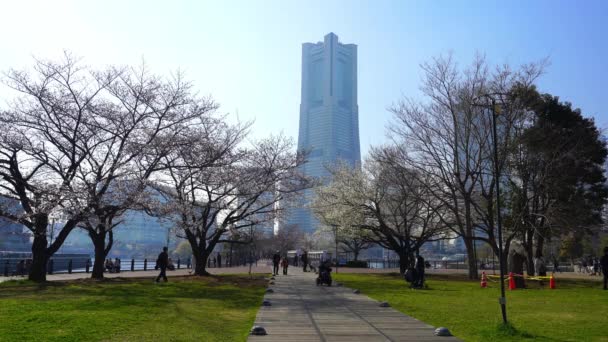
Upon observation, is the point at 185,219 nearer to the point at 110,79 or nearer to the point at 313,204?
the point at 110,79

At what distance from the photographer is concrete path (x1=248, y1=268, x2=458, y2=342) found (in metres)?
8.89

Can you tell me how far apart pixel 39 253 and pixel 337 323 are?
17.3m

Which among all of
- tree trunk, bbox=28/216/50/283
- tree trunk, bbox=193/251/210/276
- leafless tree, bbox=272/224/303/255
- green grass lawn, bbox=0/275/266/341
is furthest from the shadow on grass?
leafless tree, bbox=272/224/303/255

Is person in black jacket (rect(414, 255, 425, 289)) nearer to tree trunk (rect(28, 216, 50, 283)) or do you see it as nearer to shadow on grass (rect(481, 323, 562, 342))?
shadow on grass (rect(481, 323, 562, 342))

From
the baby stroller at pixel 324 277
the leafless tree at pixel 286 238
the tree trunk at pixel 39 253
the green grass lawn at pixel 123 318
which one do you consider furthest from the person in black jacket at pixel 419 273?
the leafless tree at pixel 286 238

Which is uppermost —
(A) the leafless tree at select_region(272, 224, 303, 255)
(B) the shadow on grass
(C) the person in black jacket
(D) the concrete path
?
(A) the leafless tree at select_region(272, 224, 303, 255)

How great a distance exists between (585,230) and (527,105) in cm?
814

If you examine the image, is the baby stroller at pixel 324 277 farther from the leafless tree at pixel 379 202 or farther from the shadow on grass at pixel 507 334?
the shadow on grass at pixel 507 334

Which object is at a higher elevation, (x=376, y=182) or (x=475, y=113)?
(x=475, y=113)

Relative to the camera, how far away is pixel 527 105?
31.2 m

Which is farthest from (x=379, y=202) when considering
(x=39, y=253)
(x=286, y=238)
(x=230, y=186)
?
(x=286, y=238)

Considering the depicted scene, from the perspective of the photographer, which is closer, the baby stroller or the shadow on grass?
the shadow on grass

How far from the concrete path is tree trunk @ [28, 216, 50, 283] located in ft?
41.0

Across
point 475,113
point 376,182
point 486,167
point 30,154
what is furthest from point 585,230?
point 30,154
